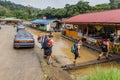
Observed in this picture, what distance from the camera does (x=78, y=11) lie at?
62.1 meters

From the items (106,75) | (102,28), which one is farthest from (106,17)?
(106,75)

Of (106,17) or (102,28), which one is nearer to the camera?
(106,17)

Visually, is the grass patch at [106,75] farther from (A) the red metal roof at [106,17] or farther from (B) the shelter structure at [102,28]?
(A) the red metal roof at [106,17]

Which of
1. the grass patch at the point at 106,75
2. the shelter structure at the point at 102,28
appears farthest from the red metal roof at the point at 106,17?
the grass patch at the point at 106,75

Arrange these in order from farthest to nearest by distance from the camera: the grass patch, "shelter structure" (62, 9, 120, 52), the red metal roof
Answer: "shelter structure" (62, 9, 120, 52) < the red metal roof < the grass patch

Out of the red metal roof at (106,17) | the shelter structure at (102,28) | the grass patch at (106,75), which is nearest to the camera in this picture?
the grass patch at (106,75)

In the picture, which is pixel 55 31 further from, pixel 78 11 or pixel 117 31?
pixel 117 31

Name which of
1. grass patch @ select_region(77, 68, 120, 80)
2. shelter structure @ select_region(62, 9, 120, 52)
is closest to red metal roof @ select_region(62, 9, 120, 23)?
shelter structure @ select_region(62, 9, 120, 52)

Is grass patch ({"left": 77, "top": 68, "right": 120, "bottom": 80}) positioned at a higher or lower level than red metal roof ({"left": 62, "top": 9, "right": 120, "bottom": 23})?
lower

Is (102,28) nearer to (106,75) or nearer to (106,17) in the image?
(106,17)

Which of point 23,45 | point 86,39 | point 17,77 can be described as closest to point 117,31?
point 86,39

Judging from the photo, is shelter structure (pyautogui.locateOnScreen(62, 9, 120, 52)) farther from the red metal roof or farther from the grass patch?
the grass patch

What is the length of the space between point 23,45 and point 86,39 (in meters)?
7.92

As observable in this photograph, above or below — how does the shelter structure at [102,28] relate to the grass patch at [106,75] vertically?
above
